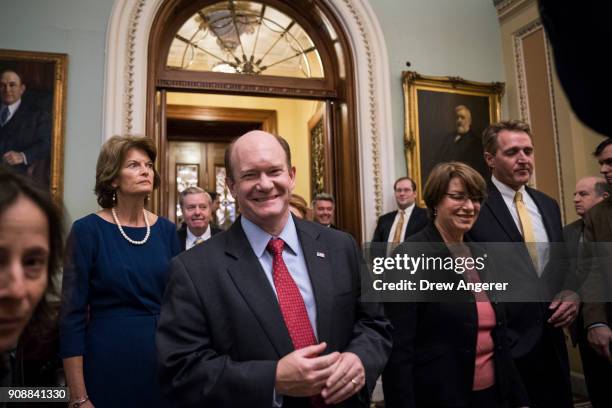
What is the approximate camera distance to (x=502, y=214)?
254 centimetres

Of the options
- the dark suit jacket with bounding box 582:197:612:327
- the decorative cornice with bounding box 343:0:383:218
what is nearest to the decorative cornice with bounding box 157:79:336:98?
the decorative cornice with bounding box 343:0:383:218

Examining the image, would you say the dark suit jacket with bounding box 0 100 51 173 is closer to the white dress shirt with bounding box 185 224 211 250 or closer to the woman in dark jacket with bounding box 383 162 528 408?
the white dress shirt with bounding box 185 224 211 250

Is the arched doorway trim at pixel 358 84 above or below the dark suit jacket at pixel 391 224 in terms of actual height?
above

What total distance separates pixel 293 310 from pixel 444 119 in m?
4.82

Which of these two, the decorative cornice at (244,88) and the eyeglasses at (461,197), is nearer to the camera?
the eyeglasses at (461,197)

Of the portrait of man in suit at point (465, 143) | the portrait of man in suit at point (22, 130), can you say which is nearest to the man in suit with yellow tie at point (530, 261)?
the portrait of man in suit at point (465, 143)

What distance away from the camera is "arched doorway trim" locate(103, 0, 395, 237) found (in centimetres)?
486

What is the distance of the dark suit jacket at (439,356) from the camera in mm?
1989

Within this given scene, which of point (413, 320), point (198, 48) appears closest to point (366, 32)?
point (198, 48)

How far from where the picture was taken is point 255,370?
4.63 ft

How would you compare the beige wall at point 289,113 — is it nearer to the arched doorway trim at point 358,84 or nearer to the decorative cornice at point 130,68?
the arched doorway trim at point 358,84

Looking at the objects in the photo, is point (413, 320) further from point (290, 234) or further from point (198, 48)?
point (198, 48)

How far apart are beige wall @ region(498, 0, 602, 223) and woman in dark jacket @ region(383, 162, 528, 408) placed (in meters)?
3.83

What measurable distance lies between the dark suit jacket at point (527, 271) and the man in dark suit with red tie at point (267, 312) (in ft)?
3.04
